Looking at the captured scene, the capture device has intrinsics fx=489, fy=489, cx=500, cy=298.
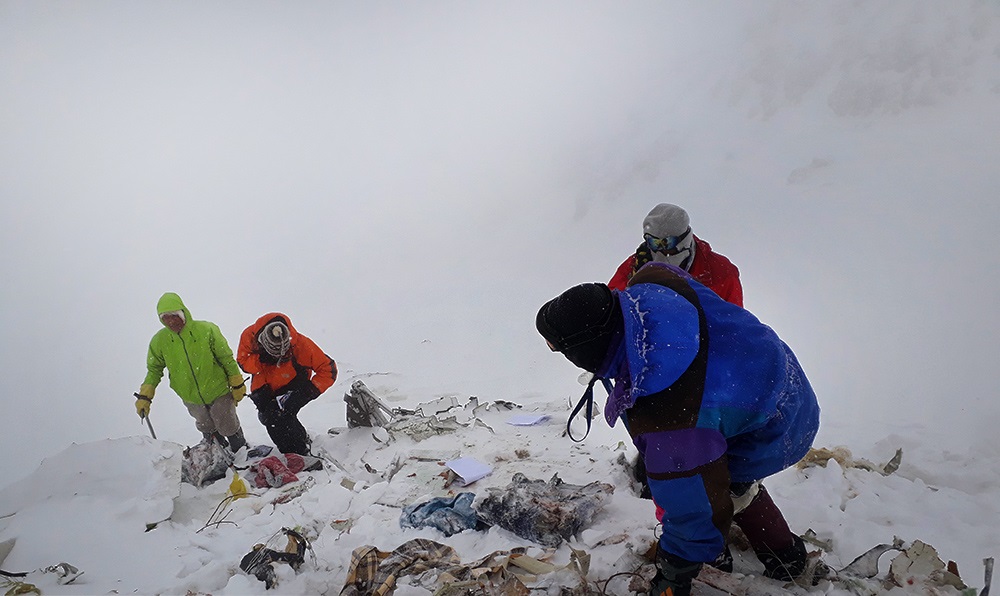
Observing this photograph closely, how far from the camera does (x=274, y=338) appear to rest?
408cm

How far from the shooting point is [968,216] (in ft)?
15.4

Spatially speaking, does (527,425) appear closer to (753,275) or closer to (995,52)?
(753,275)

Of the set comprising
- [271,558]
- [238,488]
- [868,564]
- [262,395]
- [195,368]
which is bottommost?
[238,488]

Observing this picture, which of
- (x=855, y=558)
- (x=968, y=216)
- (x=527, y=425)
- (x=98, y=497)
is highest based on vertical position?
(x=968, y=216)

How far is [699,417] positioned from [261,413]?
4.01 m

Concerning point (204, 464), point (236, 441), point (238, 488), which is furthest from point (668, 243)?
point (236, 441)

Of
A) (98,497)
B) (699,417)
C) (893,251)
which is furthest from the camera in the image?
(893,251)

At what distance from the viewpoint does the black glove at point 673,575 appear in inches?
59.9

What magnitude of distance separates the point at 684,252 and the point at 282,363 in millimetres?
3400

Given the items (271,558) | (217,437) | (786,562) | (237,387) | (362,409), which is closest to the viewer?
(786,562)

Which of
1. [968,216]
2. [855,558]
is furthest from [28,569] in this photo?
[968,216]

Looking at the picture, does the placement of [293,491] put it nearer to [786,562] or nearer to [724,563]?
[724,563]

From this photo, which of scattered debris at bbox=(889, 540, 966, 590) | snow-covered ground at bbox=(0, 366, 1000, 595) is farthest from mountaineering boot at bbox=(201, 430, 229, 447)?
scattered debris at bbox=(889, 540, 966, 590)

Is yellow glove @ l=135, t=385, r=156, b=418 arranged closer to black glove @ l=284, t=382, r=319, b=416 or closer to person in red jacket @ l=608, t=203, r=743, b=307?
black glove @ l=284, t=382, r=319, b=416
